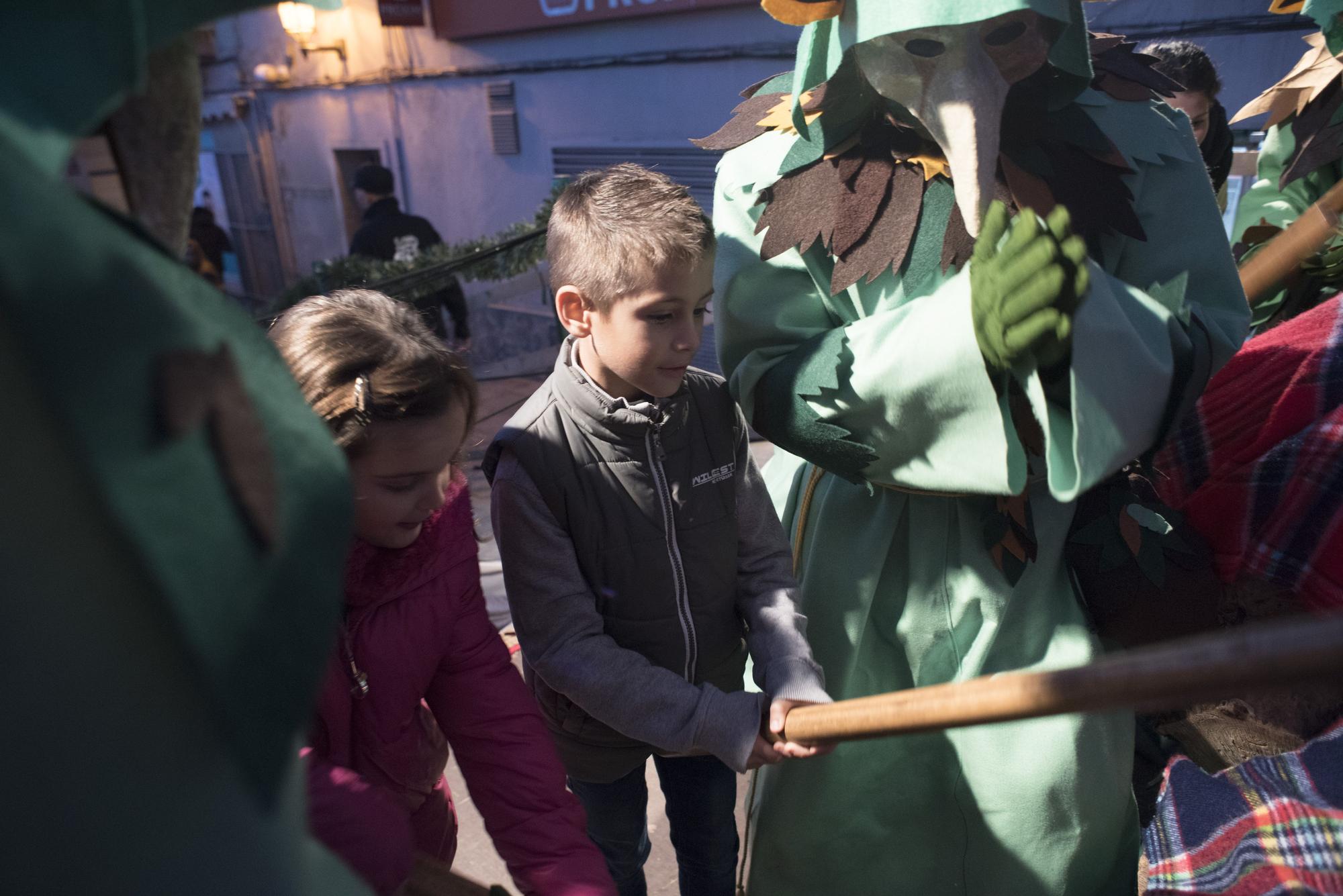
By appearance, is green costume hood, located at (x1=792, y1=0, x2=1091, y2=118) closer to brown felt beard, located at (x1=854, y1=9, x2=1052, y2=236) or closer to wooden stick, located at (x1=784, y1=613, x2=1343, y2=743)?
brown felt beard, located at (x1=854, y1=9, x2=1052, y2=236)

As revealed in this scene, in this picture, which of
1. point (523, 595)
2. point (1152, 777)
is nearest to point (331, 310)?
point (523, 595)

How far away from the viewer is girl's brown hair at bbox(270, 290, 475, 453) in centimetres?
116

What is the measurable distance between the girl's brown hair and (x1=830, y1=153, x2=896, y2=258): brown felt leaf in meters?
0.56

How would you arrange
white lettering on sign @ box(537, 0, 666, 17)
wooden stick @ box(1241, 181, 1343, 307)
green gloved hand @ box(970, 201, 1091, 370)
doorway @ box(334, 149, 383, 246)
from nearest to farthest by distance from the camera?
green gloved hand @ box(970, 201, 1091, 370) → wooden stick @ box(1241, 181, 1343, 307) → white lettering on sign @ box(537, 0, 666, 17) → doorway @ box(334, 149, 383, 246)

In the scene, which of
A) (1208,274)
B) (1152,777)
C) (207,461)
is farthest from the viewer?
(1152,777)

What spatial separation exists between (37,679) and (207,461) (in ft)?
0.46

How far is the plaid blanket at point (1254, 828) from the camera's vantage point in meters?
1.10

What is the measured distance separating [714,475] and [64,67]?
113 centimetres

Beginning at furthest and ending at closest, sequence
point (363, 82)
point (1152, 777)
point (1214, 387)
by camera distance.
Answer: point (363, 82) < point (1152, 777) < point (1214, 387)

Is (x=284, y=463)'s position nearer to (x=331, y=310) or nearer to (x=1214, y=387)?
(x=331, y=310)

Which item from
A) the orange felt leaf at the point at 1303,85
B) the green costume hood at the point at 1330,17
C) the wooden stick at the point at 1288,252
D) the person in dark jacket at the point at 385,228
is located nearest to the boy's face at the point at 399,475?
the wooden stick at the point at 1288,252

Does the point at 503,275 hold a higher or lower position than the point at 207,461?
lower

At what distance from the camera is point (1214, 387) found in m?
1.72

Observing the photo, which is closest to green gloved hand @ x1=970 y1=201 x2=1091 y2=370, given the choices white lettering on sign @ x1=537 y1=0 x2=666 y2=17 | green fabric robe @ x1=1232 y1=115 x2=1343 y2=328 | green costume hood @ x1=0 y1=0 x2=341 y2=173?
green costume hood @ x1=0 y1=0 x2=341 y2=173
